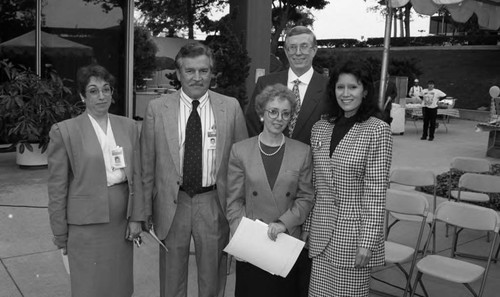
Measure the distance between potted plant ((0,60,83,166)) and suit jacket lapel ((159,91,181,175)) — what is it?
5419mm

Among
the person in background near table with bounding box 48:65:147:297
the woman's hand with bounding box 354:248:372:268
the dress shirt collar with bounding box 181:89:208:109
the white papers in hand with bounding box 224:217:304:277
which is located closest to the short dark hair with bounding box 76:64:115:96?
the person in background near table with bounding box 48:65:147:297

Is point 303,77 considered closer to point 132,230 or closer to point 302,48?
point 302,48

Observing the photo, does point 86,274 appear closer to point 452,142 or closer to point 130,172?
point 130,172

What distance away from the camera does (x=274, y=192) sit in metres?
2.68

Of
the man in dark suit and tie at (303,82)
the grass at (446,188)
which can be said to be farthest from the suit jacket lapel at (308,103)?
Answer: the grass at (446,188)

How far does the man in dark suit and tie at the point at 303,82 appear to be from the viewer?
3.05m

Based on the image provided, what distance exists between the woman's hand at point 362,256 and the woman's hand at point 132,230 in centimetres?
121

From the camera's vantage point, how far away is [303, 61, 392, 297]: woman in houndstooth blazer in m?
2.49

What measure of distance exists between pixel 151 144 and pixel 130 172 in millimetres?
197

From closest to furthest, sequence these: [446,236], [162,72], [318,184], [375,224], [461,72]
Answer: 1. [375,224]
2. [318,184]
3. [446,236]
4. [162,72]
5. [461,72]

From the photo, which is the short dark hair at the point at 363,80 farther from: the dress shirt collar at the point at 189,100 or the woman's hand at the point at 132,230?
the woman's hand at the point at 132,230

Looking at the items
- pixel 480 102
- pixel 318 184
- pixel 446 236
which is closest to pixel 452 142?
pixel 446 236

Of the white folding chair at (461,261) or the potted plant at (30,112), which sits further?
the potted plant at (30,112)

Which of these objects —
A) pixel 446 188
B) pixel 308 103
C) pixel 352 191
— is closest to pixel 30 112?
pixel 308 103
